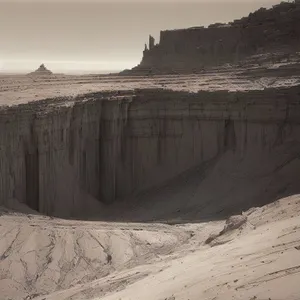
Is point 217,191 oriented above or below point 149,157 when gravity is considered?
below

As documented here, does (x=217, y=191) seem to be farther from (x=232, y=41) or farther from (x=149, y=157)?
(x=232, y=41)

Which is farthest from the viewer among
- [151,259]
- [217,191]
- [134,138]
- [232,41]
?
[232,41]

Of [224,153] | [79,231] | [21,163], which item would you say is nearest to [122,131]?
[224,153]

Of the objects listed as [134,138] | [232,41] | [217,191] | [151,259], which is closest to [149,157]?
[134,138]

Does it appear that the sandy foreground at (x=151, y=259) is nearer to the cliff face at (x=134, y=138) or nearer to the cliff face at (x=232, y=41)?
the cliff face at (x=134, y=138)

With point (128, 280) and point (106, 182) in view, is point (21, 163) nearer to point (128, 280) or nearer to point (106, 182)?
point (106, 182)

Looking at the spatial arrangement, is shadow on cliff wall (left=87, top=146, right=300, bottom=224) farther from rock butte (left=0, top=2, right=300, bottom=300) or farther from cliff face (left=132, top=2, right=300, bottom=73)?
cliff face (left=132, top=2, right=300, bottom=73)
